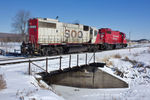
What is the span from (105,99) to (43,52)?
852 cm

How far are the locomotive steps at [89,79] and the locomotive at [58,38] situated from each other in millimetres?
3894

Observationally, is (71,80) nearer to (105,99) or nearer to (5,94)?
(105,99)

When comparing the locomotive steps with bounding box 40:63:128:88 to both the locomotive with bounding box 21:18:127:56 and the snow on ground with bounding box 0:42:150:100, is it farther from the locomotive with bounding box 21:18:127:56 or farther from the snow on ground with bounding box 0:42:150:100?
the locomotive with bounding box 21:18:127:56

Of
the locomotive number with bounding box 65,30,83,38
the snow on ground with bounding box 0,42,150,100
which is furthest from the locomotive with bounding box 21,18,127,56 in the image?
the snow on ground with bounding box 0,42,150,100

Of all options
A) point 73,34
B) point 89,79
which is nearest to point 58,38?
point 73,34

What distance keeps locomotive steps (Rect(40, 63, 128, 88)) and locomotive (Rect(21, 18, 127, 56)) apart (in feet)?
12.8

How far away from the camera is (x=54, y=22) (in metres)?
18.1

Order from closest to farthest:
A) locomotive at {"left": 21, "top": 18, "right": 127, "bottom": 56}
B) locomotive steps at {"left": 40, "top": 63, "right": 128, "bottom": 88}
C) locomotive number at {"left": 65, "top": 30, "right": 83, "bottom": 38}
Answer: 1. locomotive steps at {"left": 40, "top": 63, "right": 128, "bottom": 88}
2. locomotive at {"left": 21, "top": 18, "right": 127, "bottom": 56}
3. locomotive number at {"left": 65, "top": 30, "right": 83, "bottom": 38}

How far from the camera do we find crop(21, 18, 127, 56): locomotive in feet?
54.2

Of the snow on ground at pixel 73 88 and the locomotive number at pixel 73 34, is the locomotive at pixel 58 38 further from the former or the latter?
the snow on ground at pixel 73 88

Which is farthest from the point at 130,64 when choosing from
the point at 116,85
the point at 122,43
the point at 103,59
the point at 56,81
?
the point at 122,43

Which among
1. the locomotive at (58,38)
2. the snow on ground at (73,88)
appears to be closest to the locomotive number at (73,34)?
the locomotive at (58,38)

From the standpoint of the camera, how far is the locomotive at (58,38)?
1652 cm

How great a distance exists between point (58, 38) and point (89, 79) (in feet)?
23.0
